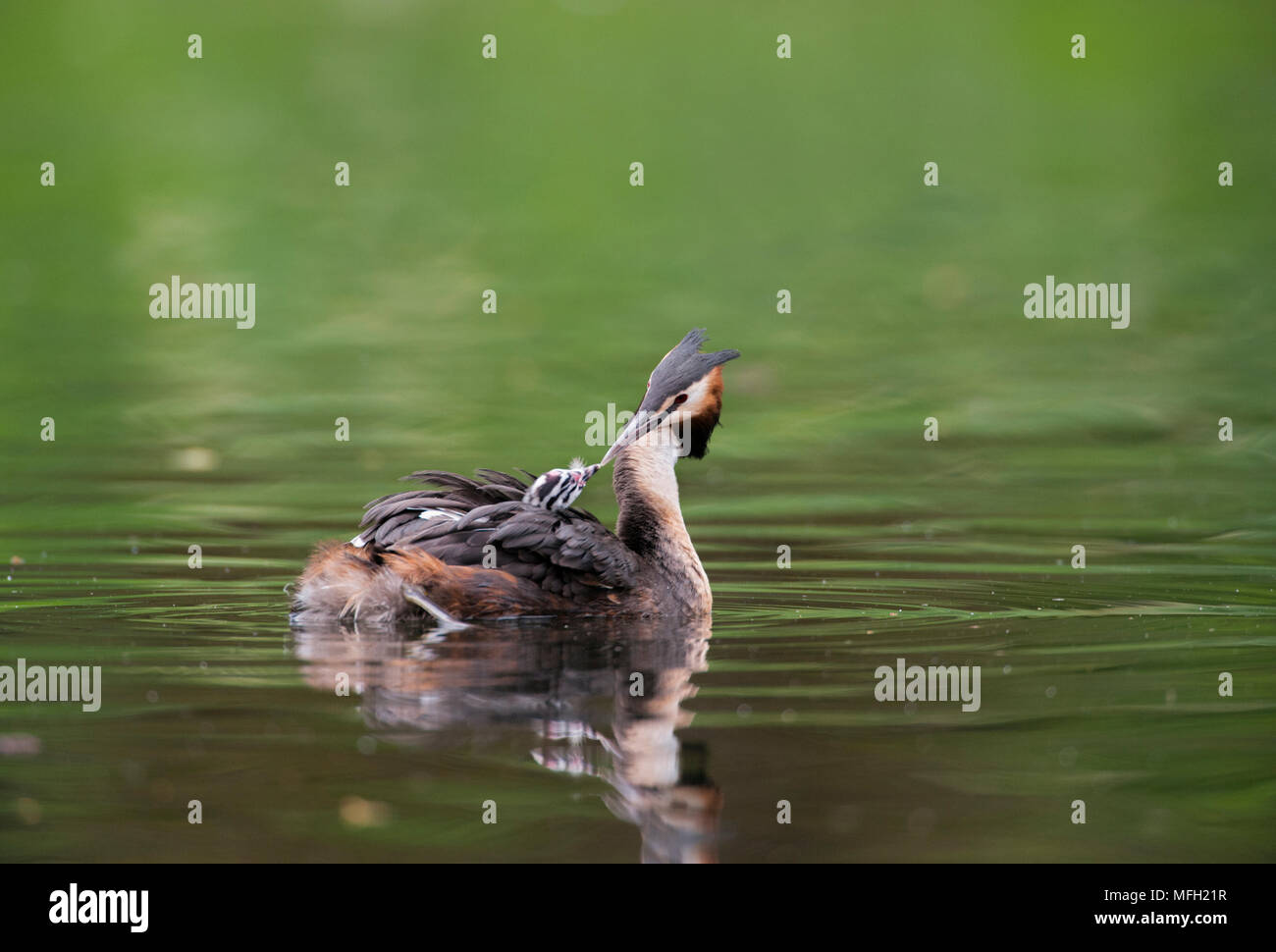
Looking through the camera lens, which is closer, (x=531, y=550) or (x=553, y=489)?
(x=531, y=550)

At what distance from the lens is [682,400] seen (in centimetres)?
958

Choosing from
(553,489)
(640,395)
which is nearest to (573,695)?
(553,489)

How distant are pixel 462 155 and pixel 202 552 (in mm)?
17412

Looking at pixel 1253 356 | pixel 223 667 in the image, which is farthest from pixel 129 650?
pixel 1253 356

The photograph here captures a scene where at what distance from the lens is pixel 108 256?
23.2 metres

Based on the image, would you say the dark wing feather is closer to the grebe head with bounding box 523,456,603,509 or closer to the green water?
the grebe head with bounding box 523,456,603,509

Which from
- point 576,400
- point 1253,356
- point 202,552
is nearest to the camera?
point 202,552

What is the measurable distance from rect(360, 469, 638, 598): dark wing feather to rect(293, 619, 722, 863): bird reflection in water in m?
0.23

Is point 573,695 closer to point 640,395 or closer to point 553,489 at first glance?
point 553,489

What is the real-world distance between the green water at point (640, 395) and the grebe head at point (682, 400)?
902mm

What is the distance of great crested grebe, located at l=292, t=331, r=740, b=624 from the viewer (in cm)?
865

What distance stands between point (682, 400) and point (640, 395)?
6120 millimetres

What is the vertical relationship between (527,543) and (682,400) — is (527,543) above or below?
below

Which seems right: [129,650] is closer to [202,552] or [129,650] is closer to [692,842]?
[202,552]
